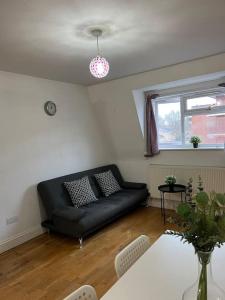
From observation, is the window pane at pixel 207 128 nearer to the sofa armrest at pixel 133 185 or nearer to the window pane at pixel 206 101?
the window pane at pixel 206 101

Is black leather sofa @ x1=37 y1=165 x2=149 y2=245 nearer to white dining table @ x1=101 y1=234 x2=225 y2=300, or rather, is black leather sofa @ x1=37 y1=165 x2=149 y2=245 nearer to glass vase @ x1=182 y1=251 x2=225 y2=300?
white dining table @ x1=101 y1=234 x2=225 y2=300

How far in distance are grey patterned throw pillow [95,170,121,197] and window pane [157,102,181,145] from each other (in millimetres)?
1185

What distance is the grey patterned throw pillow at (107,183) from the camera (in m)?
4.14

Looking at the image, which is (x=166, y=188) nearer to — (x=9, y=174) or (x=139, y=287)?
(x=9, y=174)

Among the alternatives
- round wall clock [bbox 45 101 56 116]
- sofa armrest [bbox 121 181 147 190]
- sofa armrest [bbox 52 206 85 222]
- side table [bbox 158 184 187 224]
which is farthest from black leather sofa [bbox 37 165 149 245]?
round wall clock [bbox 45 101 56 116]

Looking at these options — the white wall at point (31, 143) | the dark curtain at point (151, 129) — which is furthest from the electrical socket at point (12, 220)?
the dark curtain at point (151, 129)

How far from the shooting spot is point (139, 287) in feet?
3.51

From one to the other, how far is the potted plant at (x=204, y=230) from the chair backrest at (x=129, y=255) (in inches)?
17.5

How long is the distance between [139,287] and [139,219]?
9.50 feet

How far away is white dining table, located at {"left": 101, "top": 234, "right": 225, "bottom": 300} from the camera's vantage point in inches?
40.4

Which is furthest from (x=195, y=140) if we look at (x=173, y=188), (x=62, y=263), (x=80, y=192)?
(x=62, y=263)

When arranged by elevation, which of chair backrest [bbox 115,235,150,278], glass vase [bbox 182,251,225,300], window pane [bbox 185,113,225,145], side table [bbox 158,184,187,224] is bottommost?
side table [bbox 158,184,187,224]

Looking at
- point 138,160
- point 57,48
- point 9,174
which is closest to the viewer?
point 57,48

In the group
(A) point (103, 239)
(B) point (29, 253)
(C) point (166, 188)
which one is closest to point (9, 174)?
(B) point (29, 253)
